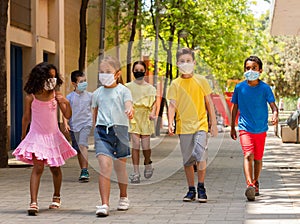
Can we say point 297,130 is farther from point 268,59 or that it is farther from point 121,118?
point 268,59

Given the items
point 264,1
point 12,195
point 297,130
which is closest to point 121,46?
point 264,1

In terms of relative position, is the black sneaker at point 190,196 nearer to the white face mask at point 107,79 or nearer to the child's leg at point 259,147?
the child's leg at point 259,147

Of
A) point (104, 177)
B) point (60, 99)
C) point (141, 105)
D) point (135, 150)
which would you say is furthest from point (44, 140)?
point (141, 105)

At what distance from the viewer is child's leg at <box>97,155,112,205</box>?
9.88 meters

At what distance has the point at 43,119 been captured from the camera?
1043 cm

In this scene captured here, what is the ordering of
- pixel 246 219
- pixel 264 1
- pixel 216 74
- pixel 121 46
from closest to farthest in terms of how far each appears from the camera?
pixel 246 219 < pixel 264 1 < pixel 121 46 < pixel 216 74

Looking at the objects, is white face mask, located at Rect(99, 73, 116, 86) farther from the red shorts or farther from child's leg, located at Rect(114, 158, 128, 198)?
the red shorts

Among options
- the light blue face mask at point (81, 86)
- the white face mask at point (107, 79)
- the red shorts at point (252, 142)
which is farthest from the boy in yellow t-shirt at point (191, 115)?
the light blue face mask at point (81, 86)

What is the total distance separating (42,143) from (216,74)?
4322cm

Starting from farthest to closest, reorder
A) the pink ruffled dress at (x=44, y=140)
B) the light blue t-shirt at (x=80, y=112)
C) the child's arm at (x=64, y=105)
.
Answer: the light blue t-shirt at (x=80, y=112), the child's arm at (x=64, y=105), the pink ruffled dress at (x=44, y=140)

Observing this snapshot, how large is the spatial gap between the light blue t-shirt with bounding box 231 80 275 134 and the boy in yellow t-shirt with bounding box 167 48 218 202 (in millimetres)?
448

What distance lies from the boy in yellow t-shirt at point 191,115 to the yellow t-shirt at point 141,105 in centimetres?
238

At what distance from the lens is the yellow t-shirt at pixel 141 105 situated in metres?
13.8

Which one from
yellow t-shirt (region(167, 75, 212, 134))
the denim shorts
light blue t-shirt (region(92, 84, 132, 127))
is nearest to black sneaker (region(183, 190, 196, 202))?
yellow t-shirt (region(167, 75, 212, 134))
